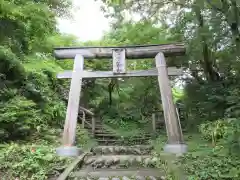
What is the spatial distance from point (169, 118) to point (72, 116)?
2704 millimetres

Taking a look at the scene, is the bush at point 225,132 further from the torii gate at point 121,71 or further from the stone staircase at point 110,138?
the stone staircase at point 110,138

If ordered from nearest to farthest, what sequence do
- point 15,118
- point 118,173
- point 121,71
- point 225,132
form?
point 118,173
point 15,118
point 225,132
point 121,71

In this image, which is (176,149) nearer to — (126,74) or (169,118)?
(169,118)

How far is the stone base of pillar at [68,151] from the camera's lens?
20.0ft

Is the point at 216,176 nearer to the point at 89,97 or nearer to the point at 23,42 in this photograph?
the point at 23,42

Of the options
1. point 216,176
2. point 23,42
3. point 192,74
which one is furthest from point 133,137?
point 216,176

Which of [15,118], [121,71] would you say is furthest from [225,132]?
[15,118]

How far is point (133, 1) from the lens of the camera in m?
10.4

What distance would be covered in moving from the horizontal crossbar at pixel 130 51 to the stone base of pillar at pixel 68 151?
2.92 metres

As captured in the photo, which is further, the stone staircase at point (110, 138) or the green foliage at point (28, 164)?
the stone staircase at point (110, 138)

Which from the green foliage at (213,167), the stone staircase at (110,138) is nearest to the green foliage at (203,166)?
the green foliage at (213,167)

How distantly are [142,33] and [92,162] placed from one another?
712cm

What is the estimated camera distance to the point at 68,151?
20.3 feet

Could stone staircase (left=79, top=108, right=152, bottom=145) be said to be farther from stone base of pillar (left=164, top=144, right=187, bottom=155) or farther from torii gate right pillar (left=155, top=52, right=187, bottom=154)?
stone base of pillar (left=164, top=144, right=187, bottom=155)
